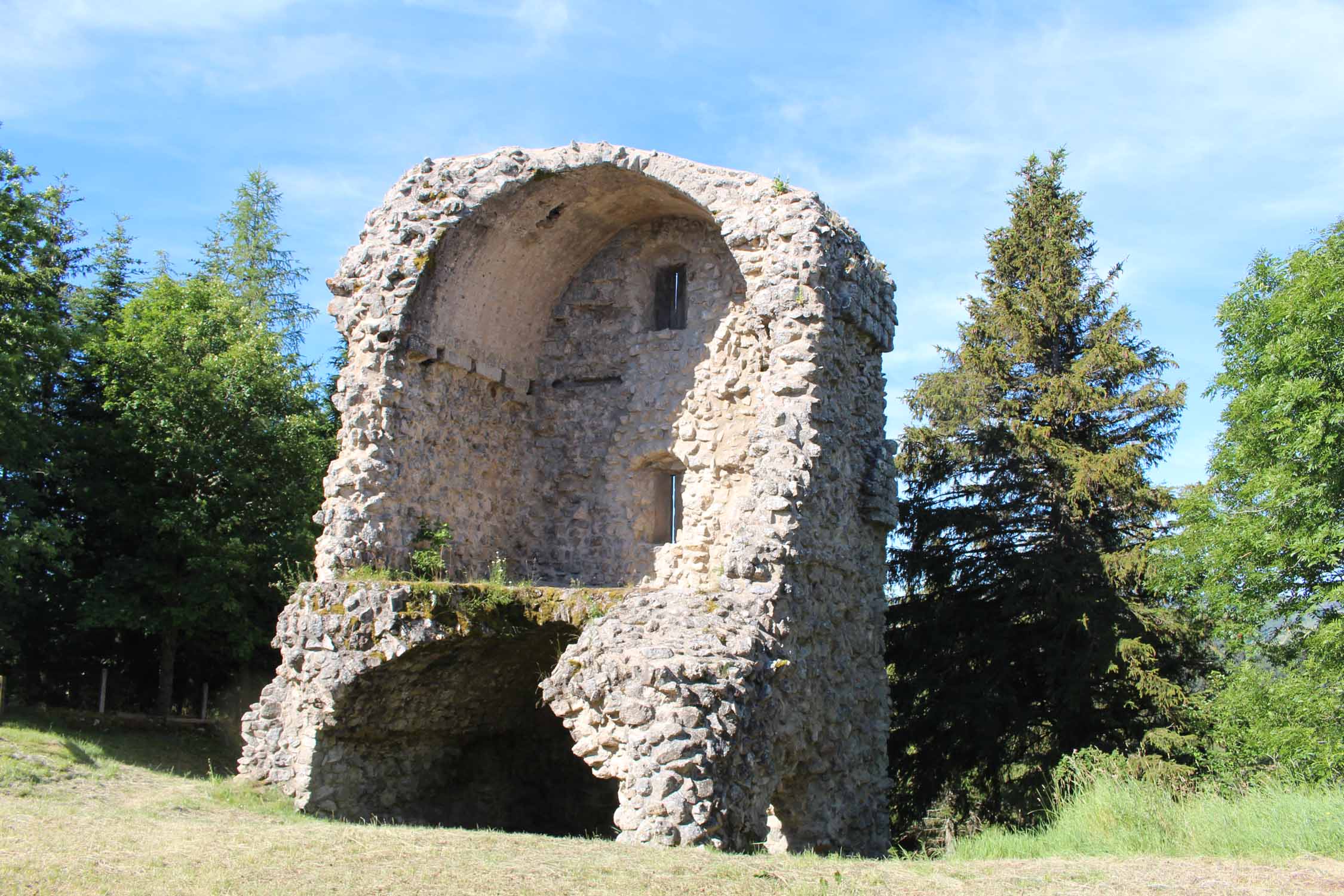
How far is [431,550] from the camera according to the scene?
1314 centimetres

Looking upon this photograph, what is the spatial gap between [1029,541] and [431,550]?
9.28 meters

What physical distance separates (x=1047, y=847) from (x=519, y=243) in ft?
29.6

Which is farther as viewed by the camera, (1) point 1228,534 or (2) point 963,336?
(2) point 963,336

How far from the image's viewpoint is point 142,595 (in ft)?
64.6

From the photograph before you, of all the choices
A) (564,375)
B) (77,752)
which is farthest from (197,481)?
(564,375)

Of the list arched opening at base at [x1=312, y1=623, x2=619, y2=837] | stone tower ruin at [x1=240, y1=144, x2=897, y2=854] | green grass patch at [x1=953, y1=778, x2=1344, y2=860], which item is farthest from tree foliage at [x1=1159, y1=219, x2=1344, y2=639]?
arched opening at base at [x1=312, y1=623, x2=619, y2=837]

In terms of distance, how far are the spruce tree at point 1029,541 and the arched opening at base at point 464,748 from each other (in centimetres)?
550

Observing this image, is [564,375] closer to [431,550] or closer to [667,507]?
[667,507]

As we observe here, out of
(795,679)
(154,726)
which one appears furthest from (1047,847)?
(154,726)

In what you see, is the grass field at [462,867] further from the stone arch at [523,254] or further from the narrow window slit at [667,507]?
the stone arch at [523,254]

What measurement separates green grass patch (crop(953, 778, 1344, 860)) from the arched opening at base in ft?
16.5

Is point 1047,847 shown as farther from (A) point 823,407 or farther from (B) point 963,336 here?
(B) point 963,336

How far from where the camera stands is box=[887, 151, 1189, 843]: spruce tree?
16172 millimetres

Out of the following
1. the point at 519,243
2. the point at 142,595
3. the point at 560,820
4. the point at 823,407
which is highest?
the point at 519,243
